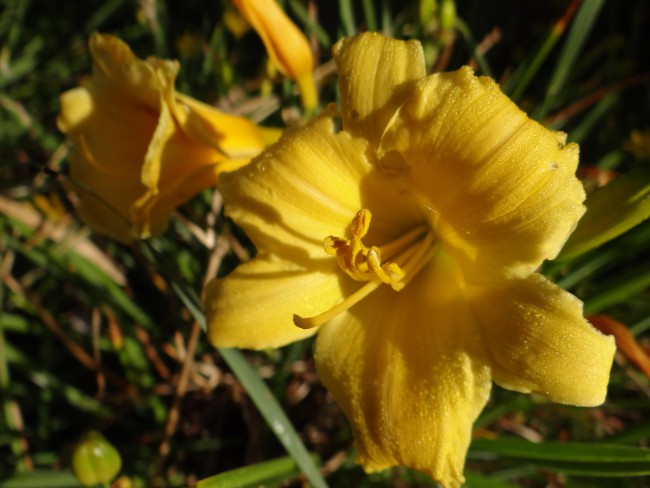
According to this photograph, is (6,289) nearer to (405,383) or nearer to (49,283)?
(49,283)

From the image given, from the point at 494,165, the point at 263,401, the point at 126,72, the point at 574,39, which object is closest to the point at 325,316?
the point at 263,401

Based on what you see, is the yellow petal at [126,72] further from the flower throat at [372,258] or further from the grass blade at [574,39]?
the grass blade at [574,39]

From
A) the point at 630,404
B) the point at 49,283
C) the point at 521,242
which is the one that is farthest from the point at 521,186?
the point at 49,283

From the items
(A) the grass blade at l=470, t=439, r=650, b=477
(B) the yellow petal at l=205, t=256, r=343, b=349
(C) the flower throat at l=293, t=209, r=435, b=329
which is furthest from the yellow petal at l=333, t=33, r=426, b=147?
(A) the grass blade at l=470, t=439, r=650, b=477

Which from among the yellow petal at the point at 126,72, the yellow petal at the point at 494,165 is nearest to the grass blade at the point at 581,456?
the yellow petal at the point at 494,165

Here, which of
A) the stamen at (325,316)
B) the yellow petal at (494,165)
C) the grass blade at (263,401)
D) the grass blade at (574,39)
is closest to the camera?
the yellow petal at (494,165)

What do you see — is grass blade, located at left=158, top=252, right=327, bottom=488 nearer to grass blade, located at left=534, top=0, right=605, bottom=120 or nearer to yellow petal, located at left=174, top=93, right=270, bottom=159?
yellow petal, located at left=174, top=93, right=270, bottom=159
